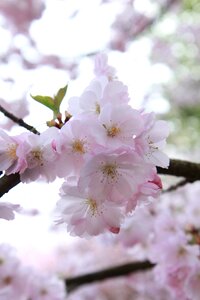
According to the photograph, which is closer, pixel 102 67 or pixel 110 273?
pixel 102 67

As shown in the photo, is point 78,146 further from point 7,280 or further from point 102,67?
point 7,280

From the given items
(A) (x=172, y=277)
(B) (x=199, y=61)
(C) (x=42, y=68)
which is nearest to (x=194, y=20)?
(B) (x=199, y=61)

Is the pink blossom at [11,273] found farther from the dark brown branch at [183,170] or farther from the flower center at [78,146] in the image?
the flower center at [78,146]

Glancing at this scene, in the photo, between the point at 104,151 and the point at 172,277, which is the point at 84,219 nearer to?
the point at 104,151

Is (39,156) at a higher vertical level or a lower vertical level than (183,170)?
higher

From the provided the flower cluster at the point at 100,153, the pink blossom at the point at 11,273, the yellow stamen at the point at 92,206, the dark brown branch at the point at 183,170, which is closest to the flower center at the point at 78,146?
the flower cluster at the point at 100,153

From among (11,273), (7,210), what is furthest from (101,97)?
(11,273)

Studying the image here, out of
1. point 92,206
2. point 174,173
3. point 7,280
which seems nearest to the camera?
point 92,206

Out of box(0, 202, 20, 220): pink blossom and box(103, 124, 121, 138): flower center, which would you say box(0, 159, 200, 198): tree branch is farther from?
box(103, 124, 121, 138): flower center
